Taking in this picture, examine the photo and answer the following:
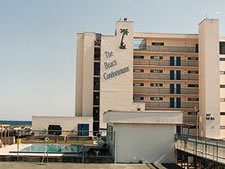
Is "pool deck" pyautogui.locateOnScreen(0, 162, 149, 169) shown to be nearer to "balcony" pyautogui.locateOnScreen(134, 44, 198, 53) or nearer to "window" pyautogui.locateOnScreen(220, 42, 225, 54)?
"balcony" pyautogui.locateOnScreen(134, 44, 198, 53)

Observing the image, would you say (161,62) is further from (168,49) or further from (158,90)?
(158,90)

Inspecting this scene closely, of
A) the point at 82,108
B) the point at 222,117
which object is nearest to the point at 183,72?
the point at 222,117

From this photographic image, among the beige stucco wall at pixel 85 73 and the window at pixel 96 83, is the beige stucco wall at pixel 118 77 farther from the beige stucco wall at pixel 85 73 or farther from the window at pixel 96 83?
the beige stucco wall at pixel 85 73

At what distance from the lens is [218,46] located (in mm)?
52531

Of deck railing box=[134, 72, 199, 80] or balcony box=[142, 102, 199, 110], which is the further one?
deck railing box=[134, 72, 199, 80]

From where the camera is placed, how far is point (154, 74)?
5628 centimetres

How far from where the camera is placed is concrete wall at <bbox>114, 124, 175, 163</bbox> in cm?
2541

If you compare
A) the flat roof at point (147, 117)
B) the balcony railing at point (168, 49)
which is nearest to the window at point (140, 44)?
the balcony railing at point (168, 49)

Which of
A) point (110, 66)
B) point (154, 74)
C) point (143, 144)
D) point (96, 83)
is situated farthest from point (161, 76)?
point (143, 144)

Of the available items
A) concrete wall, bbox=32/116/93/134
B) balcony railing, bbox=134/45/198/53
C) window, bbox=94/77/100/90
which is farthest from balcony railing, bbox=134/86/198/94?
concrete wall, bbox=32/116/93/134

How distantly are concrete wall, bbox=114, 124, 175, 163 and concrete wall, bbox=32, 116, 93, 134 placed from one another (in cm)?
2475

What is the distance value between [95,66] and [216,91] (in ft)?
59.1

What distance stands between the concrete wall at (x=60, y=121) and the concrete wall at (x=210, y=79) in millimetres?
16590

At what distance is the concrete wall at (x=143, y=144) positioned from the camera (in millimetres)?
25406
